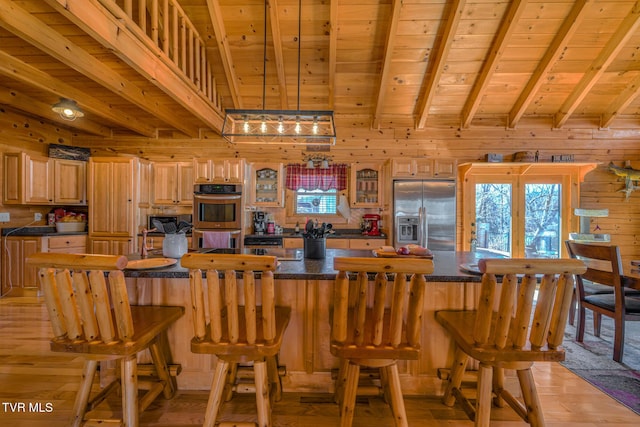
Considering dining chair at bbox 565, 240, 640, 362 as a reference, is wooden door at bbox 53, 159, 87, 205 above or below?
above

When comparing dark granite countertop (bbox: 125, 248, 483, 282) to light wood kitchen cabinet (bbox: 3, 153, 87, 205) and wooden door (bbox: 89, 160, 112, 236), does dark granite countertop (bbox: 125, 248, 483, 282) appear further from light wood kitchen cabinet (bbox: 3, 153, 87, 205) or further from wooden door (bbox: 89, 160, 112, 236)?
light wood kitchen cabinet (bbox: 3, 153, 87, 205)

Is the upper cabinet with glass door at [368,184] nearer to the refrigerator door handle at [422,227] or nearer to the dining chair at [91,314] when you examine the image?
the refrigerator door handle at [422,227]

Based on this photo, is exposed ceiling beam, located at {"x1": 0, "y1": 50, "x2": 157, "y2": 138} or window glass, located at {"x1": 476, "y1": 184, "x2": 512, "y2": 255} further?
window glass, located at {"x1": 476, "y1": 184, "x2": 512, "y2": 255}

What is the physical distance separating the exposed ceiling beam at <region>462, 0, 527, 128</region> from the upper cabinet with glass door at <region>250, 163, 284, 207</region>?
304 cm

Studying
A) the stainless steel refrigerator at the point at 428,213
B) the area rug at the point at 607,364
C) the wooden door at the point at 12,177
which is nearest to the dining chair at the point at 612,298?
the area rug at the point at 607,364

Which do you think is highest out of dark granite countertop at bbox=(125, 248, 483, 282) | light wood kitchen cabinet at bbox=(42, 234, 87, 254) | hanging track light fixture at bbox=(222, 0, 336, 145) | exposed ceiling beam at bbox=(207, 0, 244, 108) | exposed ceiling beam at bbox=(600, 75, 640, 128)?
exposed ceiling beam at bbox=(207, 0, 244, 108)

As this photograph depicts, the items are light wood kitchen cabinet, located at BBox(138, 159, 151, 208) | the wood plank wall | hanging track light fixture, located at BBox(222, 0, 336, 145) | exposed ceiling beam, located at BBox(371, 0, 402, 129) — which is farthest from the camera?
the wood plank wall

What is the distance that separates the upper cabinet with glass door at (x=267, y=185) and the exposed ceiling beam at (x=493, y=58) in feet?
9.98

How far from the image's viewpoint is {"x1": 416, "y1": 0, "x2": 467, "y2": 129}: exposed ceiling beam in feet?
10.4

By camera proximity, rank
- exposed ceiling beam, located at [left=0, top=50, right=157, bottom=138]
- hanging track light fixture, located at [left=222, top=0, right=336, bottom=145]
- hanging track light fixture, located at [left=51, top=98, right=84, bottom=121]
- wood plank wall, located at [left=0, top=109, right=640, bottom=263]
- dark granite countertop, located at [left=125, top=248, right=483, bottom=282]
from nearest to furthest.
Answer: dark granite countertop, located at [left=125, top=248, right=483, bottom=282] → hanging track light fixture, located at [left=222, top=0, right=336, bottom=145] → exposed ceiling beam, located at [left=0, top=50, right=157, bottom=138] → hanging track light fixture, located at [left=51, top=98, right=84, bottom=121] → wood plank wall, located at [left=0, top=109, right=640, bottom=263]

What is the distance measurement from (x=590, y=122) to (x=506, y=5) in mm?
2902

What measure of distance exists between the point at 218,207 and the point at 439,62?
354cm

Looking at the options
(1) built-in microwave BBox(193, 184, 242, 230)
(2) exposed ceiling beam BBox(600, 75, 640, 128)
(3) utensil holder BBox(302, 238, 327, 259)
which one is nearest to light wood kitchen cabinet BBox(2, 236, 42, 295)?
(1) built-in microwave BBox(193, 184, 242, 230)

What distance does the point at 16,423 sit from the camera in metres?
1.70
